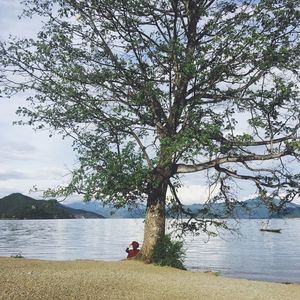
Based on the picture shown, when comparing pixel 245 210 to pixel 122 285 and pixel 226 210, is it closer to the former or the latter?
pixel 226 210

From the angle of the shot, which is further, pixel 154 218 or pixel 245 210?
pixel 245 210

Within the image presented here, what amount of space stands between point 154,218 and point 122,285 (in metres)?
8.76

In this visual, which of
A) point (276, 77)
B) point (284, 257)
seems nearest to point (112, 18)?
point (276, 77)

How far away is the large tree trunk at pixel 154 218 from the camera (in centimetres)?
2322

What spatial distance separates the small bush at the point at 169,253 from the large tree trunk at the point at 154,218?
1.26ft

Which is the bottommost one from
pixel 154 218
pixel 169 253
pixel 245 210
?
pixel 169 253

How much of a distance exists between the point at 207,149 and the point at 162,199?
4.54 m

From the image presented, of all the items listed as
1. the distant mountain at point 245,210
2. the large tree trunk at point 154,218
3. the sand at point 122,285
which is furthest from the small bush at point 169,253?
the distant mountain at point 245,210

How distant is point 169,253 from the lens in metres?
22.5

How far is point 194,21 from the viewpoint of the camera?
2422 cm

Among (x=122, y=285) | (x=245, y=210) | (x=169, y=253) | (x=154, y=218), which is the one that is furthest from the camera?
(x=245, y=210)

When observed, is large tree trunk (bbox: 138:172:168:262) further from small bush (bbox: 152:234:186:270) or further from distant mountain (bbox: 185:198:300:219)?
distant mountain (bbox: 185:198:300:219)

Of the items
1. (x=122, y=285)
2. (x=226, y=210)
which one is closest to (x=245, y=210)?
(x=226, y=210)

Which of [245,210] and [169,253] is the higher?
[245,210]
